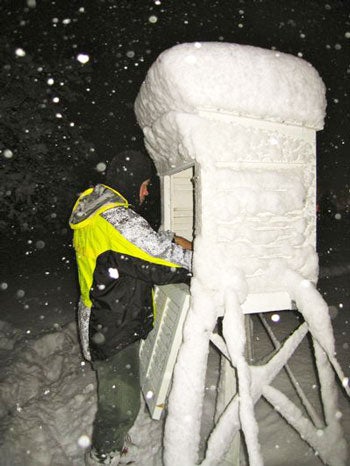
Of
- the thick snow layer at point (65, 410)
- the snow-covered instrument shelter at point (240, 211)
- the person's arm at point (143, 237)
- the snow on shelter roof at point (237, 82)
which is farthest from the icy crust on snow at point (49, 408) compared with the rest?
the snow on shelter roof at point (237, 82)

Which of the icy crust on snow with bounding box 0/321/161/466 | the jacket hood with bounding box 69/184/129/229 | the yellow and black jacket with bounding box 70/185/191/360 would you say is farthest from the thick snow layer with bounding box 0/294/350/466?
the jacket hood with bounding box 69/184/129/229

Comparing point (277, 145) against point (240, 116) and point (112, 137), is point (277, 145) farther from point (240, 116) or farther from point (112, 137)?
point (112, 137)

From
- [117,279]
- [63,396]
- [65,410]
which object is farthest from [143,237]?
[63,396]

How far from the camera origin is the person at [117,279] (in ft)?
7.26

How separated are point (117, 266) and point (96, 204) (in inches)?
19.1

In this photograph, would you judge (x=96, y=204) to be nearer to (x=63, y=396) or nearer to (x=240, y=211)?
(x=240, y=211)

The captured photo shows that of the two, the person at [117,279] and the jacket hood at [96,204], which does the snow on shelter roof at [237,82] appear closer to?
the person at [117,279]

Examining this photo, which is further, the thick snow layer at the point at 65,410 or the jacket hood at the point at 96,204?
the thick snow layer at the point at 65,410

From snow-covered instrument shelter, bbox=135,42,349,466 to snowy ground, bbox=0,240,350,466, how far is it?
784 mm

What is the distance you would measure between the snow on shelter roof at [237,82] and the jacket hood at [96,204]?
749 millimetres

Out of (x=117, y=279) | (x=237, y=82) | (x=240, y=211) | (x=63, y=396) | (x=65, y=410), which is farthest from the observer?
(x=63, y=396)

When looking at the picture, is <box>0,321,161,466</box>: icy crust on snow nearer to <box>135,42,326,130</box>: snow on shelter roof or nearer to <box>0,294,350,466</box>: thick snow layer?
<box>0,294,350,466</box>: thick snow layer

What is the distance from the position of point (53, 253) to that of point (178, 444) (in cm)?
1237

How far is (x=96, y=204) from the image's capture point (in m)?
2.30
